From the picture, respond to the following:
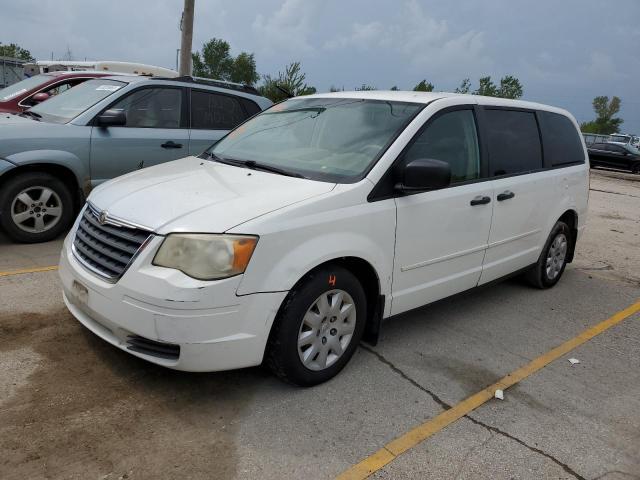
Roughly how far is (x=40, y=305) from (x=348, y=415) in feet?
8.17

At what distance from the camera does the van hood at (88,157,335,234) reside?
2924 millimetres

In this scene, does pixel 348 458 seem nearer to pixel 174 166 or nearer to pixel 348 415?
pixel 348 415

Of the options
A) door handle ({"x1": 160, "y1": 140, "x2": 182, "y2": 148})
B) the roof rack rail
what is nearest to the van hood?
door handle ({"x1": 160, "y1": 140, "x2": 182, "y2": 148})

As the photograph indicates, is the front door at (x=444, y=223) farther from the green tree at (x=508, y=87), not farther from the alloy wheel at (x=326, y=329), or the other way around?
the green tree at (x=508, y=87)

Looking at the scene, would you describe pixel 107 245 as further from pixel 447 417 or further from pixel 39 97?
pixel 39 97

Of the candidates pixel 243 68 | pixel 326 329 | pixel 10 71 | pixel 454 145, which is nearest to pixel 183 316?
pixel 326 329

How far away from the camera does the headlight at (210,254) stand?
2.80 m

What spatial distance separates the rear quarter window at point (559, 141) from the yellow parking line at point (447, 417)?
162cm

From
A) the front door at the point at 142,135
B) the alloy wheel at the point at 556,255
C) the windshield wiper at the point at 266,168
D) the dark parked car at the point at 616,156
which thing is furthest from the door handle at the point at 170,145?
the dark parked car at the point at 616,156

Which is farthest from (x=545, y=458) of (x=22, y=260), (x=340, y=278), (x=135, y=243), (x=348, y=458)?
Result: (x=22, y=260)

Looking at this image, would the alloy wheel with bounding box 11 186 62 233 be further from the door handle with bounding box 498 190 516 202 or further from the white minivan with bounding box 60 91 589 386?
the door handle with bounding box 498 190 516 202

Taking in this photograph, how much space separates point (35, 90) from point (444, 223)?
676 cm

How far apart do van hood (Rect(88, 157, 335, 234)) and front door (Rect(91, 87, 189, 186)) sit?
237cm

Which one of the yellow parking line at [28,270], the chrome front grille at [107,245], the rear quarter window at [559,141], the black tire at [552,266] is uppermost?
the rear quarter window at [559,141]
